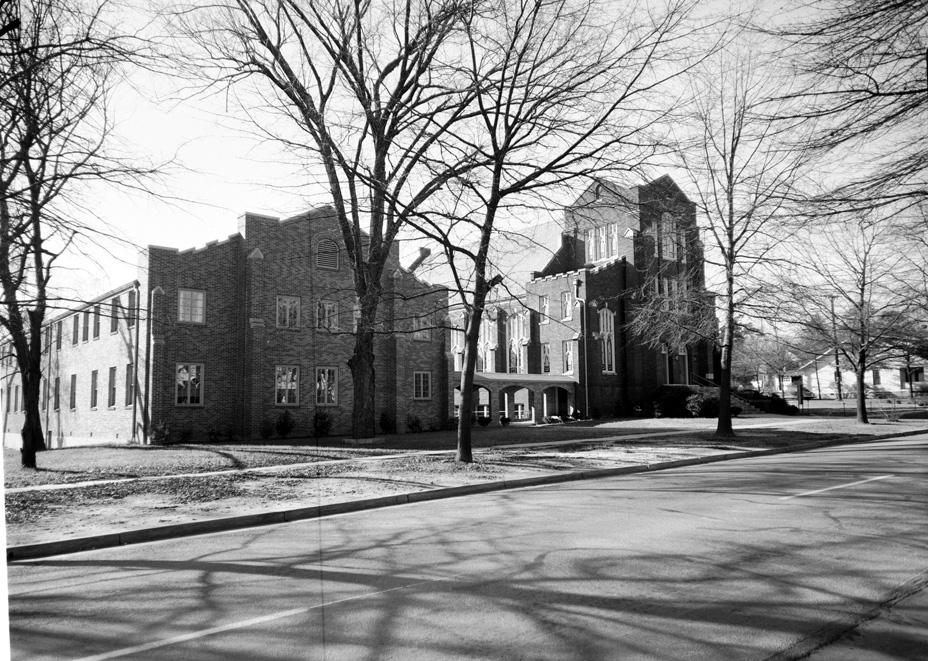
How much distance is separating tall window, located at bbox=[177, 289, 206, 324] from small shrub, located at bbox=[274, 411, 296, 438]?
4.86 m

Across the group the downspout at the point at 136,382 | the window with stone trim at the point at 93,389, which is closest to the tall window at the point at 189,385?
the downspout at the point at 136,382

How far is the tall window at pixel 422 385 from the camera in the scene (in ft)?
106

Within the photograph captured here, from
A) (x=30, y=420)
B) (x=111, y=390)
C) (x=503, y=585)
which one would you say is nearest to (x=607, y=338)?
(x=111, y=390)

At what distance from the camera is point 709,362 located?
152 ft

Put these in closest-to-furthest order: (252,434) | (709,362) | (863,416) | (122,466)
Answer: (122,466) → (252,434) → (863,416) → (709,362)

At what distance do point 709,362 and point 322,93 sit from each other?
33.6m

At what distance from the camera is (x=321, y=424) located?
2847 centimetres

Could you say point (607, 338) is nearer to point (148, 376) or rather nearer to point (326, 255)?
point (326, 255)

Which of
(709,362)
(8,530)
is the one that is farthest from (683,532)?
(709,362)

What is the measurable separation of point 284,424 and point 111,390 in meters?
7.96

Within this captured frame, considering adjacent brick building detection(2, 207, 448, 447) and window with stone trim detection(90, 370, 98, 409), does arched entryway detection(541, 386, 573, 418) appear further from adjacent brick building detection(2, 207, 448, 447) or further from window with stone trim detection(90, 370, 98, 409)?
window with stone trim detection(90, 370, 98, 409)

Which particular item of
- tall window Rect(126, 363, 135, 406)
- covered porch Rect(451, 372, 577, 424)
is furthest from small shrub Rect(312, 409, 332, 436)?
covered porch Rect(451, 372, 577, 424)

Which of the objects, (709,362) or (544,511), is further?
(709,362)

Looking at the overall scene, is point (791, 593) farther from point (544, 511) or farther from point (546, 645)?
point (544, 511)
